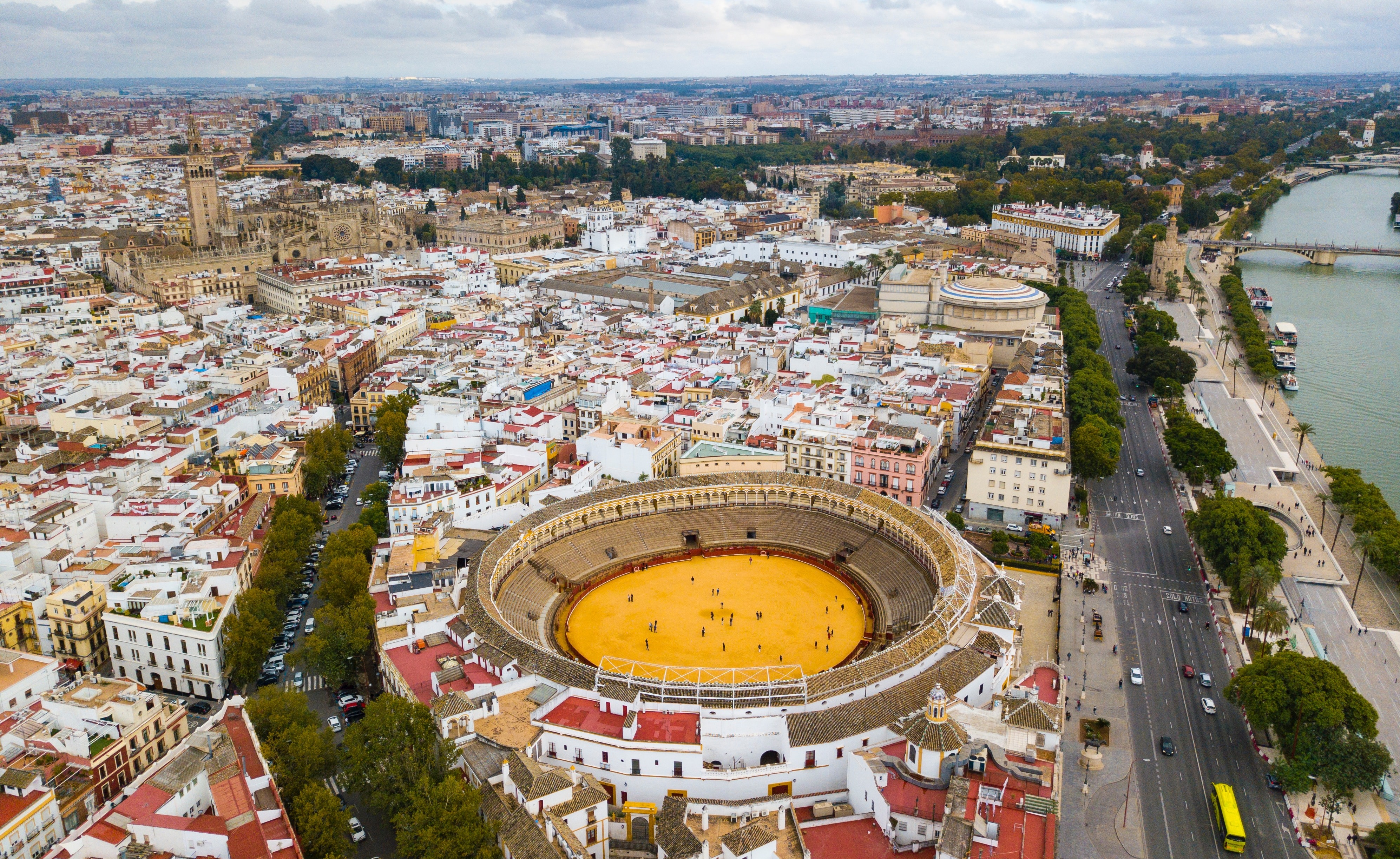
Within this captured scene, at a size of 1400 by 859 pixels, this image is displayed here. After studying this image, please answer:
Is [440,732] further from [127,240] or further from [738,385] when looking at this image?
[127,240]

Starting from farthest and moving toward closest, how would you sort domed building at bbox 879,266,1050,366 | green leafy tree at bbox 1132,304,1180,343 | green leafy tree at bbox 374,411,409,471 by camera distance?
1. green leafy tree at bbox 1132,304,1180,343
2. domed building at bbox 879,266,1050,366
3. green leafy tree at bbox 374,411,409,471

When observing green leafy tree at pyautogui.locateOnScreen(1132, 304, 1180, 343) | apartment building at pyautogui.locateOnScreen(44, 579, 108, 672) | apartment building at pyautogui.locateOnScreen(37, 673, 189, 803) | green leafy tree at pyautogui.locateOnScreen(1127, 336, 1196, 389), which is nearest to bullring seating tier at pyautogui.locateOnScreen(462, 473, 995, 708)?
apartment building at pyautogui.locateOnScreen(37, 673, 189, 803)

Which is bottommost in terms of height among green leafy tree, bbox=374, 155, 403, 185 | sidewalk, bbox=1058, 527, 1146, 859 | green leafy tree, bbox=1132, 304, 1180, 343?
sidewalk, bbox=1058, 527, 1146, 859

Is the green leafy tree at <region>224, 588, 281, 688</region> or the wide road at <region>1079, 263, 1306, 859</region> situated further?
the green leafy tree at <region>224, 588, 281, 688</region>

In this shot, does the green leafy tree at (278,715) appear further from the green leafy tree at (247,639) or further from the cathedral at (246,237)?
the cathedral at (246,237)

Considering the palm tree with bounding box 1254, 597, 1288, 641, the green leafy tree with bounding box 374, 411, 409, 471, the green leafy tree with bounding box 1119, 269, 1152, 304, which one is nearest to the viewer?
the palm tree with bounding box 1254, 597, 1288, 641

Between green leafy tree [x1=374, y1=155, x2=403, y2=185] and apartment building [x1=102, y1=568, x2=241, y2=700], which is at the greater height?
green leafy tree [x1=374, y1=155, x2=403, y2=185]

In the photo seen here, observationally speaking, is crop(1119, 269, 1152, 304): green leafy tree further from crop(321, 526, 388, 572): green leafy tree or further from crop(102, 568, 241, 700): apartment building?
crop(102, 568, 241, 700): apartment building
